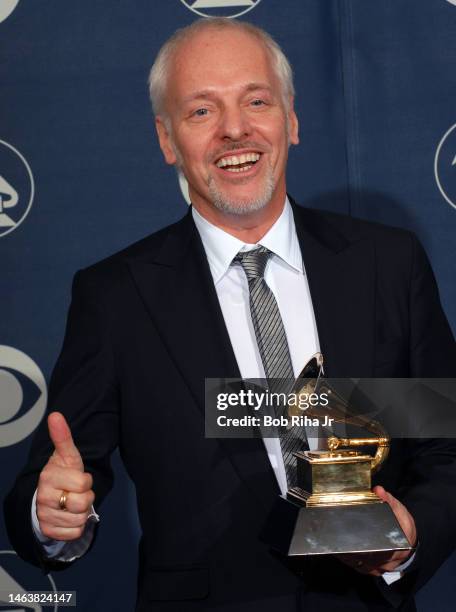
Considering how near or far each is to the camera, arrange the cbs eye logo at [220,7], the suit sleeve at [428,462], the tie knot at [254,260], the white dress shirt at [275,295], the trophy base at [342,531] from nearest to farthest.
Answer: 1. the trophy base at [342,531]
2. the suit sleeve at [428,462]
3. the white dress shirt at [275,295]
4. the tie knot at [254,260]
5. the cbs eye logo at [220,7]

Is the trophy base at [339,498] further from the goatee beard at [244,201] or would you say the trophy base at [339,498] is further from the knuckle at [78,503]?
the goatee beard at [244,201]

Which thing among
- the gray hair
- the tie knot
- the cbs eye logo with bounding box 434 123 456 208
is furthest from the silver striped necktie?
the cbs eye logo with bounding box 434 123 456 208

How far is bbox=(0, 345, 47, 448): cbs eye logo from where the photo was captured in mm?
2584

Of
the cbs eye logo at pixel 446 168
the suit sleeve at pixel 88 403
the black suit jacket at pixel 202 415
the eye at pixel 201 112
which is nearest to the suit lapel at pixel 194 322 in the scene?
the black suit jacket at pixel 202 415

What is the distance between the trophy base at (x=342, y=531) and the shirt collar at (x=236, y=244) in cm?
57

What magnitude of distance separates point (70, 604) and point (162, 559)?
85cm

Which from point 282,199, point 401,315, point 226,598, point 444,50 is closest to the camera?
point 226,598

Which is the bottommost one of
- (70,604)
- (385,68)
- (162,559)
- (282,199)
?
(70,604)

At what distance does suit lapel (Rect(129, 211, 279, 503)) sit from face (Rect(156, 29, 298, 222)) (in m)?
0.13

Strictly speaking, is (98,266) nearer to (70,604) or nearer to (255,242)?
(255,242)

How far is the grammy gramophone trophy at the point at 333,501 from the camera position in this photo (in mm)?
1566

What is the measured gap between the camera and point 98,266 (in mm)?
2023

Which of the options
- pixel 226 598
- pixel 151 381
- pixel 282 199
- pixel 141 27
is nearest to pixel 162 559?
pixel 226 598

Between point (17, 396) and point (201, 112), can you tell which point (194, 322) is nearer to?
point (201, 112)
